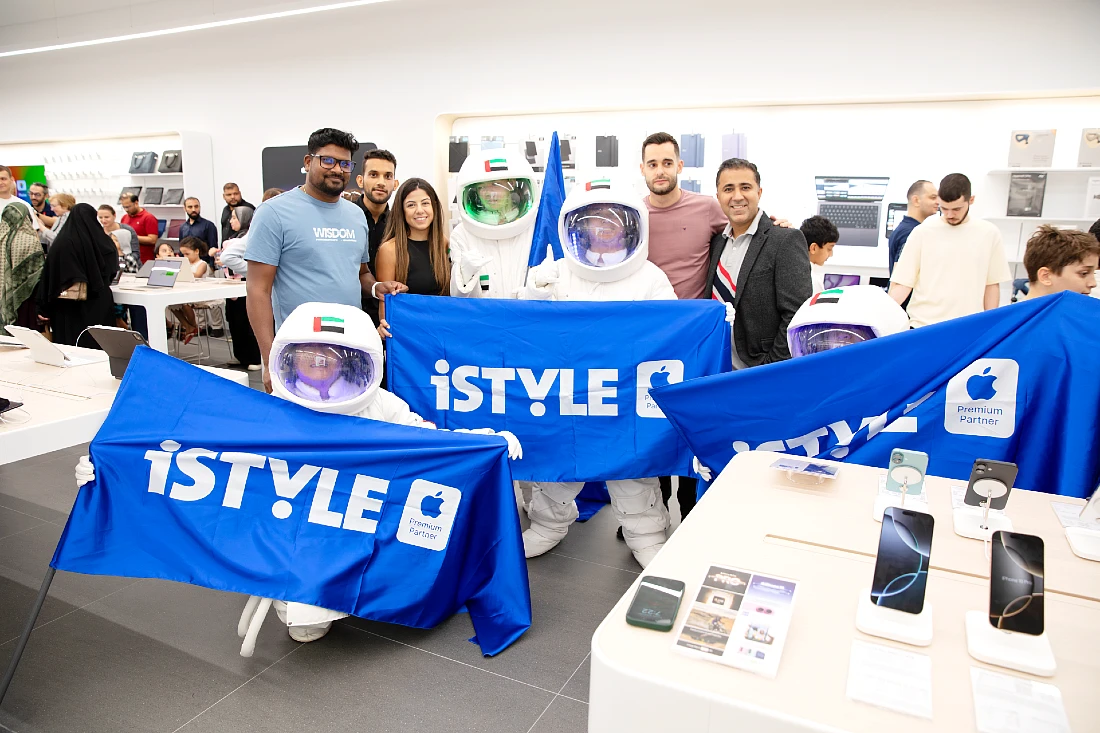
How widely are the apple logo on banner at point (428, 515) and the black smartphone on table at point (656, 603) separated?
1200mm

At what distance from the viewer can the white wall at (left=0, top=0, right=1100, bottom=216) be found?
591 centimetres

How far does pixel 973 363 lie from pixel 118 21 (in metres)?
11.2

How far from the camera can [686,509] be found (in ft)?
10.9

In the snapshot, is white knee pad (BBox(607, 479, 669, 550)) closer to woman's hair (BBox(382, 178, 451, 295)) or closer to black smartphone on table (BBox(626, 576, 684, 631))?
woman's hair (BBox(382, 178, 451, 295))

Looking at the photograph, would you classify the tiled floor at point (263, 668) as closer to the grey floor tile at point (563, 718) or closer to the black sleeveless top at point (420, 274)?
the grey floor tile at point (563, 718)

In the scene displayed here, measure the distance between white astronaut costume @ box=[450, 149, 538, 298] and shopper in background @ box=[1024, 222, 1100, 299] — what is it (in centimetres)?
210

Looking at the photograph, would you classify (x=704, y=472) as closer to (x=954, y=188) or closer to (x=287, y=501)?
(x=287, y=501)

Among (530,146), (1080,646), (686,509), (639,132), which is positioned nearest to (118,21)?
(530,146)

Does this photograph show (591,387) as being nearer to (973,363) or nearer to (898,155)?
(973,363)

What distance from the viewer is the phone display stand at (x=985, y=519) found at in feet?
4.63

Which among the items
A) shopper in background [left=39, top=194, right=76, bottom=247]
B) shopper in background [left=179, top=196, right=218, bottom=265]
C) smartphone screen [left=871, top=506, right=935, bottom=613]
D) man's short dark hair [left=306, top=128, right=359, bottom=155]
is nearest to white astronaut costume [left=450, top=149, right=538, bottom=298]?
man's short dark hair [left=306, top=128, right=359, bottom=155]

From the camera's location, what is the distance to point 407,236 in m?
3.47

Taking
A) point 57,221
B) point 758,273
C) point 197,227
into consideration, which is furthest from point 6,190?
point 758,273

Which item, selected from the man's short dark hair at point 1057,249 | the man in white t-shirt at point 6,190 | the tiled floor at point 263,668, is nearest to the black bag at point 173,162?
the man in white t-shirt at point 6,190
